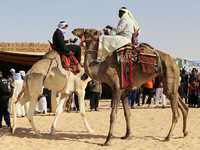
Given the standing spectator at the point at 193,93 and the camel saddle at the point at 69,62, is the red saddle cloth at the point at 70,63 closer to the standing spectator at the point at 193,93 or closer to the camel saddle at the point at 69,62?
the camel saddle at the point at 69,62

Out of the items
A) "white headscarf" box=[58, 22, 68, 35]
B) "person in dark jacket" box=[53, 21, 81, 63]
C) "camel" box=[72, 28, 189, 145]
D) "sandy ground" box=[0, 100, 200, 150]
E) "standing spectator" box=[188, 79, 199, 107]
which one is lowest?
"sandy ground" box=[0, 100, 200, 150]

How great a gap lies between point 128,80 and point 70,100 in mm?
8224

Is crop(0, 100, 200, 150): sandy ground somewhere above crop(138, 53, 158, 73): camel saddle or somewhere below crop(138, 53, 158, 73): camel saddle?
below

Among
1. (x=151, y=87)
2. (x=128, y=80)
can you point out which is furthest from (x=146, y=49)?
(x=151, y=87)

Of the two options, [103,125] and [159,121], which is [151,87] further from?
[103,125]

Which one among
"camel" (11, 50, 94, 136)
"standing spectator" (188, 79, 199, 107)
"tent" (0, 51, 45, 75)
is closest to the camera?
"camel" (11, 50, 94, 136)

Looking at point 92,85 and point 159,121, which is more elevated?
point 92,85

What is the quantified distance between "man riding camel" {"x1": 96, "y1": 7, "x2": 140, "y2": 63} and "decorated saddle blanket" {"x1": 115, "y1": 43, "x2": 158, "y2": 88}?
5.8 inches

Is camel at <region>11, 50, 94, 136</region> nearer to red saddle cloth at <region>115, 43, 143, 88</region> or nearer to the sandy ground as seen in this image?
the sandy ground

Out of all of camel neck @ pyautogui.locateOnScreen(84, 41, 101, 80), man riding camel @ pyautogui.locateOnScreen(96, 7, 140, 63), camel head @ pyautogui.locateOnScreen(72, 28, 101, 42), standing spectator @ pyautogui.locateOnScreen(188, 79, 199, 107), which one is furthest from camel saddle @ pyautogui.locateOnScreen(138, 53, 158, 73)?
standing spectator @ pyautogui.locateOnScreen(188, 79, 199, 107)

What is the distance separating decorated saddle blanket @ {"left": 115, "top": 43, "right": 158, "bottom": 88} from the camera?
750cm

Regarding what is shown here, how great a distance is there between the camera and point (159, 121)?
11.5m

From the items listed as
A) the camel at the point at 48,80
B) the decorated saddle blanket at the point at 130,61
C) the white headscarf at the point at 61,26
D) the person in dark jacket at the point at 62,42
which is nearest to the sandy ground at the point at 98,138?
the camel at the point at 48,80

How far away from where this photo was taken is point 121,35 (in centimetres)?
790
